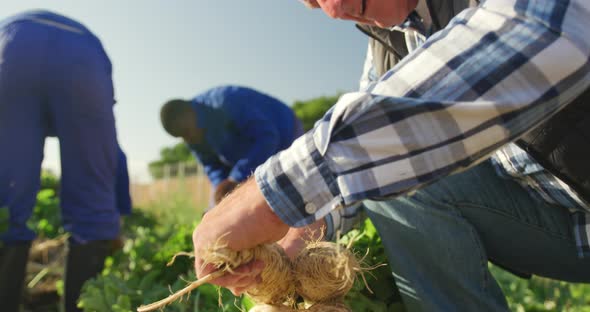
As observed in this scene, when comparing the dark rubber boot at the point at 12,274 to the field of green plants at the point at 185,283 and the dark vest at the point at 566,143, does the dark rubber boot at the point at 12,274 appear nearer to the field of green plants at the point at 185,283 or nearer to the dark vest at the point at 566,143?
the field of green plants at the point at 185,283

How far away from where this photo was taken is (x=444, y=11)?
4.57 ft

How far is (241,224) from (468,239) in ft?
2.39

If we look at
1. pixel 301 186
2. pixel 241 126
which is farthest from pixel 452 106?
pixel 241 126

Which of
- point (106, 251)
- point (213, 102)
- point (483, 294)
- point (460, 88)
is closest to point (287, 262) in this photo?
point (483, 294)

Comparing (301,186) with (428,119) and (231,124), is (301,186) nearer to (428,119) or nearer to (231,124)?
(428,119)

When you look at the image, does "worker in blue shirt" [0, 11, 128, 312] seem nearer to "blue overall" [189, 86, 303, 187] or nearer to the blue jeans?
the blue jeans

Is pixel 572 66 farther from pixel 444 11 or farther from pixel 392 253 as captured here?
pixel 392 253

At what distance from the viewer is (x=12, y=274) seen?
254 centimetres

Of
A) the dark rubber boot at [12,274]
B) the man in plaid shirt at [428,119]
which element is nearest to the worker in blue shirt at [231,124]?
the dark rubber boot at [12,274]

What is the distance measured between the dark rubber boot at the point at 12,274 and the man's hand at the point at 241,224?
190cm

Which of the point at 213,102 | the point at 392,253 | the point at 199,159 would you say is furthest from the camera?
the point at 199,159

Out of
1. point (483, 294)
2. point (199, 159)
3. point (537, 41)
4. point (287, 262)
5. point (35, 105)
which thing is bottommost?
A: point (199, 159)

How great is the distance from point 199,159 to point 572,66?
14.7 ft

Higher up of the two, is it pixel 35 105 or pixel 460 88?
pixel 460 88
